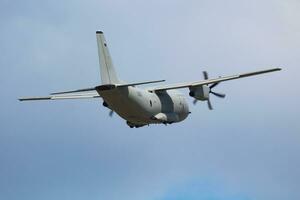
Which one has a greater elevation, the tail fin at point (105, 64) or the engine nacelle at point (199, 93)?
the tail fin at point (105, 64)

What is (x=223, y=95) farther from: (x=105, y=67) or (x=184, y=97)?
(x=105, y=67)

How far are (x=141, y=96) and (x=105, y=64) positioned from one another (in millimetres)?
4479

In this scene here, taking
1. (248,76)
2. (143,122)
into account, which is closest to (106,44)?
(143,122)

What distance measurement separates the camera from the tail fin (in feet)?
275

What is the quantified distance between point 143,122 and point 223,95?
1076 cm

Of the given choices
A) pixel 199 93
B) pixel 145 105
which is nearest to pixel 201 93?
pixel 199 93

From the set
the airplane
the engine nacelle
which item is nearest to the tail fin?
the airplane

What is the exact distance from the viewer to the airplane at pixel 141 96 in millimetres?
83562

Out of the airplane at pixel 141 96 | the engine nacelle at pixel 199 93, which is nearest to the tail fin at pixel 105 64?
the airplane at pixel 141 96

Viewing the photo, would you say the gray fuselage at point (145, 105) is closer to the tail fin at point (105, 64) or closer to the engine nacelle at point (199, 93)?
the tail fin at point (105, 64)

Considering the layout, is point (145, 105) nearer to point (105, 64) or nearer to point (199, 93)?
point (105, 64)

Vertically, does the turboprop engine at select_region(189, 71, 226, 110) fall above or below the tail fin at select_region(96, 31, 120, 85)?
below

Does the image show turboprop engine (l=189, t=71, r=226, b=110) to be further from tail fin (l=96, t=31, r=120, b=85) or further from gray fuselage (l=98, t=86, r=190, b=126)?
tail fin (l=96, t=31, r=120, b=85)

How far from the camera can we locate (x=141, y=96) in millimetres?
86625
